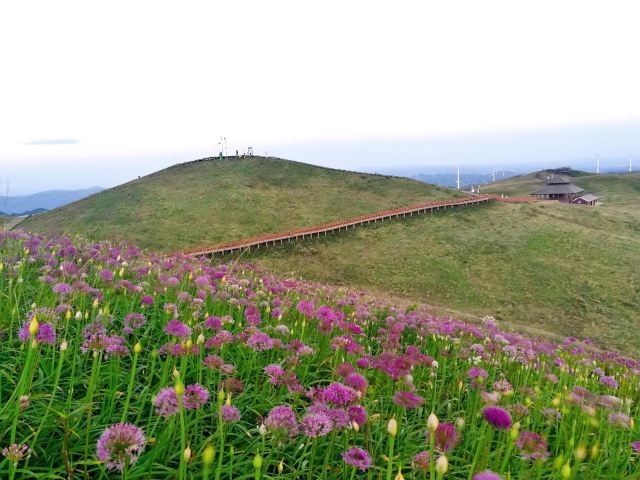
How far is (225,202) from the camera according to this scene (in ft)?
201

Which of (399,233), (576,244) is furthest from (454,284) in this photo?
(576,244)

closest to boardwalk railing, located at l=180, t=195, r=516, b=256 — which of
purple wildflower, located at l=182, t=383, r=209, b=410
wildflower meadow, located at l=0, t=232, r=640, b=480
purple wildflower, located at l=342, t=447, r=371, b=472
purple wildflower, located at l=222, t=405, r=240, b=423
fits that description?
wildflower meadow, located at l=0, t=232, r=640, b=480

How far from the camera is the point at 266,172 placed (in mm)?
75750

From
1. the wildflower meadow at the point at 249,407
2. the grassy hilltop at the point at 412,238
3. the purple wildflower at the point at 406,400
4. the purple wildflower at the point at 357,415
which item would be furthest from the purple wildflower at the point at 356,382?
the grassy hilltop at the point at 412,238

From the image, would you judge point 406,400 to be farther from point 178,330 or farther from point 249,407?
point 178,330

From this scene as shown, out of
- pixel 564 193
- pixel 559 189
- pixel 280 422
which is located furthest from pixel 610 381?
pixel 559 189

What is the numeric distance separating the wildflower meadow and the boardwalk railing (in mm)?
31076

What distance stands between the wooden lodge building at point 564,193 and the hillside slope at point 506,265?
2292cm

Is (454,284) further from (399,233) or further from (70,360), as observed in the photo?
(70,360)

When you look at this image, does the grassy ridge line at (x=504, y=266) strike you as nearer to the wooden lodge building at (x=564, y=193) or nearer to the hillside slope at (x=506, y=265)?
the hillside slope at (x=506, y=265)

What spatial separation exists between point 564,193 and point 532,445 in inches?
3624

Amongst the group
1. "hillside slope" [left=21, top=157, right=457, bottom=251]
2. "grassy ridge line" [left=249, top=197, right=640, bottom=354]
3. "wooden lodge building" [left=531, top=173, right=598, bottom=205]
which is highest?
"hillside slope" [left=21, top=157, right=457, bottom=251]

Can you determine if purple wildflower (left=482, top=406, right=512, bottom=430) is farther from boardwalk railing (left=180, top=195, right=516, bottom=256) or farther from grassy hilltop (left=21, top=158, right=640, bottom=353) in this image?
boardwalk railing (left=180, top=195, right=516, bottom=256)

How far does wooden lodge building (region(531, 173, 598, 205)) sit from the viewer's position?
263ft
